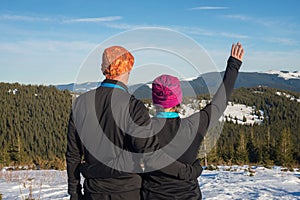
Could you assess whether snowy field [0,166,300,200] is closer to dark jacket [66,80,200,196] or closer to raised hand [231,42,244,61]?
dark jacket [66,80,200,196]

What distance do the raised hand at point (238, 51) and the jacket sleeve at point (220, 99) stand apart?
2cm

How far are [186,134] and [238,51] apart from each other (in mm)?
756

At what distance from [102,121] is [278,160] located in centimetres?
3086

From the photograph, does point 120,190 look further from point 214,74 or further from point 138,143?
point 214,74

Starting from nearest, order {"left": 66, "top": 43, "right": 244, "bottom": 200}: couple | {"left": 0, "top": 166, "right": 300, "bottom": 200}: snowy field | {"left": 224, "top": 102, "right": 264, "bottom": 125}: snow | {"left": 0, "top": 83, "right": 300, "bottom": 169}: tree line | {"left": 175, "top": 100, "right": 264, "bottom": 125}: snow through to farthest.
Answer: {"left": 66, "top": 43, "right": 244, "bottom": 200}: couple
{"left": 0, "top": 166, "right": 300, "bottom": 200}: snowy field
{"left": 0, "top": 83, "right": 300, "bottom": 169}: tree line
{"left": 175, "top": 100, "right": 264, "bottom": 125}: snow
{"left": 224, "top": 102, "right": 264, "bottom": 125}: snow

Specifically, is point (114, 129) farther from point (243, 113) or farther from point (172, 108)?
point (243, 113)

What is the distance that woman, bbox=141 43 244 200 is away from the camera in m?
2.61

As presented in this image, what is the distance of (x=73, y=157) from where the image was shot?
10.2 feet

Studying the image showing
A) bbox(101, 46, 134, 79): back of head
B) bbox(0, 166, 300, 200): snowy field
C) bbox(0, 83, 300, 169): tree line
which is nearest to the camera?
bbox(101, 46, 134, 79): back of head

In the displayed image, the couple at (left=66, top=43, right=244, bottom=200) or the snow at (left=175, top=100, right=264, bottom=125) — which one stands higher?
the couple at (left=66, top=43, right=244, bottom=200)

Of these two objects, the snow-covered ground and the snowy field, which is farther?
the snow-covered ground

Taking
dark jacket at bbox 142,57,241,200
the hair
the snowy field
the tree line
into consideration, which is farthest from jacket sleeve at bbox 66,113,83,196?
the tree line

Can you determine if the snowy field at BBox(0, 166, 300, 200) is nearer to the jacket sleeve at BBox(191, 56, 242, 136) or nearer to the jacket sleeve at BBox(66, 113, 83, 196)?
the jacket sleeve at BBox(66, 113, 83, 196)

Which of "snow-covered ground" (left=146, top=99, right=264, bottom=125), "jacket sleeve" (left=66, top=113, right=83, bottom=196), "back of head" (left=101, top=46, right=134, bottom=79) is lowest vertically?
"snow-covered ground" (left=146, top=99, right=264, bottom=125)
